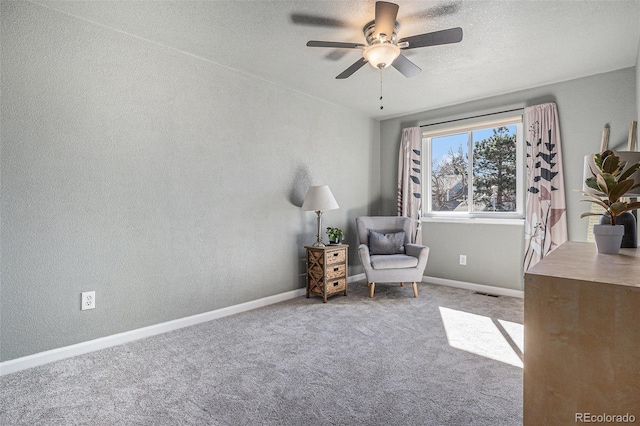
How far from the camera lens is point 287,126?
12.4ft

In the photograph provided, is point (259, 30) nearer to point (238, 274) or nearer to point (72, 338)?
point (238, 274)

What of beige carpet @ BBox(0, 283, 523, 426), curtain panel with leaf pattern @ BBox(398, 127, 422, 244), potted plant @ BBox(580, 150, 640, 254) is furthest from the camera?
curtain panel with leaf pattern @ BBox(398, 127, 422, 244)

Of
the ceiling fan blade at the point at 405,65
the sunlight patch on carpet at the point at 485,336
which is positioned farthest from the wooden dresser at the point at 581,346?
the ceiling fan blade at the point at 405,65

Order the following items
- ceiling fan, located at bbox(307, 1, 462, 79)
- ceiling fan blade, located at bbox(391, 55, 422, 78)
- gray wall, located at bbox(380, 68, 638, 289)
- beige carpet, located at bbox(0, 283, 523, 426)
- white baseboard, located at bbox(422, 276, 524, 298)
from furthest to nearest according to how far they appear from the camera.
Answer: white baseboard, located at bbox(422, 276, 524, 298) → gray wall, located at bbox(380, 68, 638, 289) → ceiling fan blade, located at bbox(391, 55, 422, 78) → ceiling fan, located at bbox(307, 1, 462, 79) → beige carpet, located at bbox(0, 283, 523, 426)

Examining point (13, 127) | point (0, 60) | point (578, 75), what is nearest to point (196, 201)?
point (13, 127)

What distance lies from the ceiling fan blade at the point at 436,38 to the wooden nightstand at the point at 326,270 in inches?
87.1

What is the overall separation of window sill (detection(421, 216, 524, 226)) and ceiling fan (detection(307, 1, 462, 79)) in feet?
7.66

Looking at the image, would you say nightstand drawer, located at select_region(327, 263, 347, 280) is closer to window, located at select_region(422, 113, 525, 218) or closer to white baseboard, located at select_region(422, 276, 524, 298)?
white baseboard, located at select_region(422, 276, 524, 298)

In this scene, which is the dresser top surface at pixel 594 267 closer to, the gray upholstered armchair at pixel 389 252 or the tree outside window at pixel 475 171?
the gray upholstered armchair at pixel 389 252

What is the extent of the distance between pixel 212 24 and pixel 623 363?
9.59ft

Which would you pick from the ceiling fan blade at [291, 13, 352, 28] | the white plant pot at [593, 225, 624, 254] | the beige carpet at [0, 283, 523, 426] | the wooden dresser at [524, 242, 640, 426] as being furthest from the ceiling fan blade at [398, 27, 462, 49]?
the beige carpet at [0, 283, 523, 426]

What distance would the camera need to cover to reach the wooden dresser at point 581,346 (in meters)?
0.84

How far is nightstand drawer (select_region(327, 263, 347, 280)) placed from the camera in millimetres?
3707

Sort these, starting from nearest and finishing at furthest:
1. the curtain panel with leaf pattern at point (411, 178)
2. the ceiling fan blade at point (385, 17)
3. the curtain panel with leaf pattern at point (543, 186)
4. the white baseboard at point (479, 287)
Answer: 1. the ceiling fan blade at point (385, 17)
2. the curtain panel with leaf pattern at point (543, 186)
3. the white baseboard at point (479, 287)
4. the curtain panel with leaf pattern at point (411, 178)
